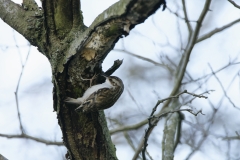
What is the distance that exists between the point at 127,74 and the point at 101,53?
5.49 metres

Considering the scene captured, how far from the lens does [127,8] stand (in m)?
2.01

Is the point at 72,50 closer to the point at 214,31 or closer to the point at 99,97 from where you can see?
the point at 99,97

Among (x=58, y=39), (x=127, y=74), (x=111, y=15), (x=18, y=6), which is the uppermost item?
(x=127, y=74)

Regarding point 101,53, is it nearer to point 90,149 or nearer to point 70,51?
point 70,51

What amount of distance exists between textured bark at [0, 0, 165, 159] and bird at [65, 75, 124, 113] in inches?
1.8

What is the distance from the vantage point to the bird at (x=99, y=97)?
8.35 ft

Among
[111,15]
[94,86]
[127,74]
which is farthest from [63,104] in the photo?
[127,74]

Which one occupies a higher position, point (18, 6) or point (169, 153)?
point (18, 6)

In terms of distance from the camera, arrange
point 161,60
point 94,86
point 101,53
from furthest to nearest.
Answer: point 161,60 → point 94,86 → point 101,53

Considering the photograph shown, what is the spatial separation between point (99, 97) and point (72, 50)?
2.34 feet

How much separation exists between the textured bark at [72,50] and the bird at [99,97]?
0.05m

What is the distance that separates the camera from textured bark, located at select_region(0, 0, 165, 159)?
235 cm

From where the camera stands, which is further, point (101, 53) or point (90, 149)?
point (90, 149)

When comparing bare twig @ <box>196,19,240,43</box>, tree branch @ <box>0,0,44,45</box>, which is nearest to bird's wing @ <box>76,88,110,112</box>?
tree branch @ <box>0,0,44,45</box>
